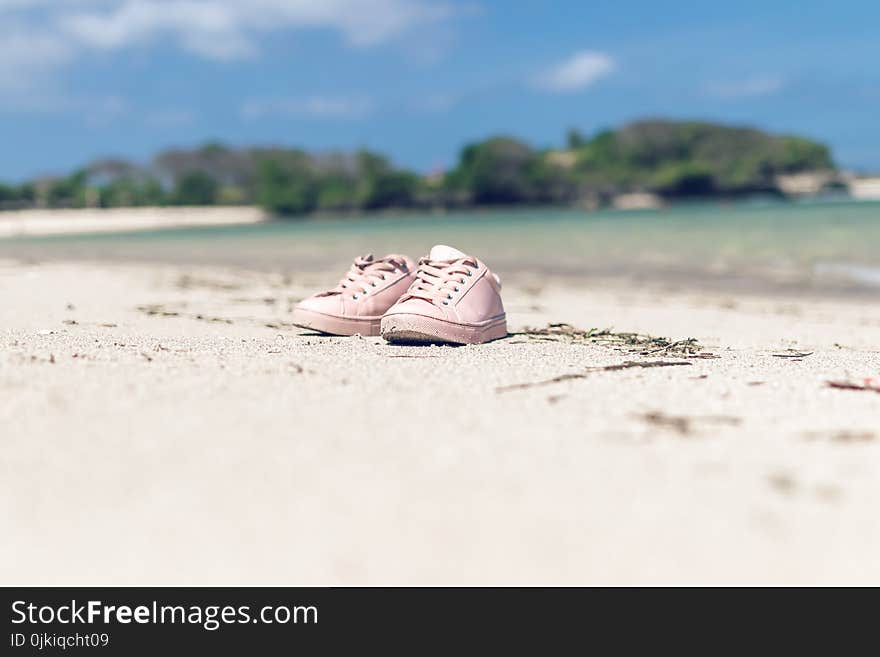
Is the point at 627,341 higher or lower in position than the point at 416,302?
lower

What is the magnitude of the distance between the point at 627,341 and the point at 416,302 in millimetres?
1166

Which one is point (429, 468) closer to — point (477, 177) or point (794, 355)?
point (794, 355)

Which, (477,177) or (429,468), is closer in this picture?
(429,468)

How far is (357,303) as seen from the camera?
14.8 feet

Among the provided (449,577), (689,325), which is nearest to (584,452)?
(449,577)

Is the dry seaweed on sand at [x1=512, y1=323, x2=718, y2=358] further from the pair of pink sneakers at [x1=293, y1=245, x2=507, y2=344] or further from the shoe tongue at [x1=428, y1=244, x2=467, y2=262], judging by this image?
the shoe tongue at [x1=428, y1=244, x2=467, y2=262]

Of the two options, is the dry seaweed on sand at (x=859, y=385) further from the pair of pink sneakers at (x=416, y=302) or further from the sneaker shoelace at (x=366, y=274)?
the sneaker shoelace at (x=366, y=274)

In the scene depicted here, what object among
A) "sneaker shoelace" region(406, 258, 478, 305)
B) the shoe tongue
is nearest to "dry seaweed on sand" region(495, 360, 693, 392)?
"sneaker shoelace" region(406, 258, 478, 305)

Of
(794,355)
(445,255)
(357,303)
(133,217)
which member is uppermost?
(133,217)

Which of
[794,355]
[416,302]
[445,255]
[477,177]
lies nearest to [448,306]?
[416,302]

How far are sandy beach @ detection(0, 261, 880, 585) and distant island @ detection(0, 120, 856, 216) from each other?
9174cm
